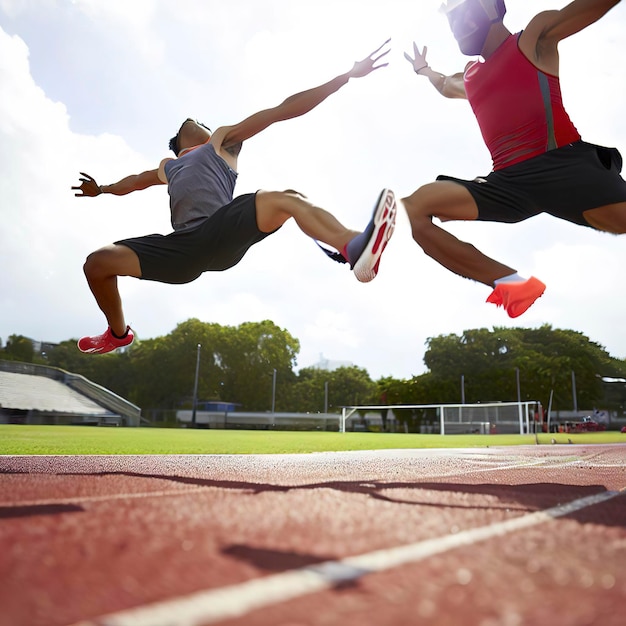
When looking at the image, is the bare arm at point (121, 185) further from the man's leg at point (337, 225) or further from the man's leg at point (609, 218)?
the man's leg at point (609, 218)

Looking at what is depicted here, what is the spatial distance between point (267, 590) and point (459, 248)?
308 cm

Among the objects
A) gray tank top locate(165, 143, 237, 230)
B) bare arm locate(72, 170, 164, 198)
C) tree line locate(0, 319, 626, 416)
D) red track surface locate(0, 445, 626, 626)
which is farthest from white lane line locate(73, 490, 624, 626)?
tree line locate(0, 319, 626, 416)

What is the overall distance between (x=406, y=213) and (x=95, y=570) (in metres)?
2.98

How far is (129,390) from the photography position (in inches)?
2621

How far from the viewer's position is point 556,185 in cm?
323

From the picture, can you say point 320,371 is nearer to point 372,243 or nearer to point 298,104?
point 298,104

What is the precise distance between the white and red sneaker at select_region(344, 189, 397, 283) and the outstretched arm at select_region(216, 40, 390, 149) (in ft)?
3.57

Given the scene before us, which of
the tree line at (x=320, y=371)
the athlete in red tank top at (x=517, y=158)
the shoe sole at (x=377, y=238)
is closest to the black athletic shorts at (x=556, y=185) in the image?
the athlete in red tank top at (x=517, y=158)

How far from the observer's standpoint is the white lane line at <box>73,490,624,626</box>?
0.77 m

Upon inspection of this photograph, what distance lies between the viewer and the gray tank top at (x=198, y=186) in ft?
12.2

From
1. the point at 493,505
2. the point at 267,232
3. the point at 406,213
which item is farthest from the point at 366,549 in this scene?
the point at 406,213

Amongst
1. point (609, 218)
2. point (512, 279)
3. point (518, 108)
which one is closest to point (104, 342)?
point (512, 279)

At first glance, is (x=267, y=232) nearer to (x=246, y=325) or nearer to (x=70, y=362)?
(x=246, y=325)

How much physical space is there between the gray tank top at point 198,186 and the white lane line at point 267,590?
9.42 feet
